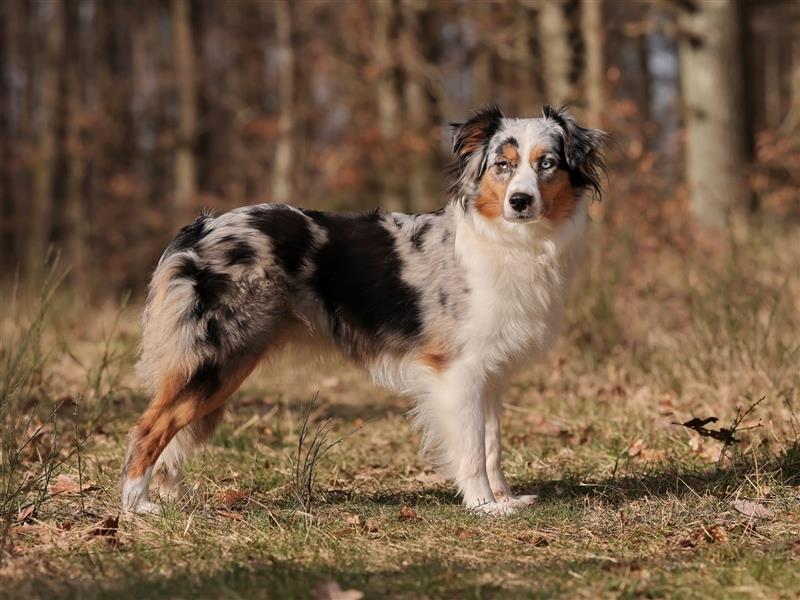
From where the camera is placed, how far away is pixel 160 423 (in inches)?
180

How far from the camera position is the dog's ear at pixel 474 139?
500cm

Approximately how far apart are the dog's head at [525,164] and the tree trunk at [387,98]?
10777 millimetres

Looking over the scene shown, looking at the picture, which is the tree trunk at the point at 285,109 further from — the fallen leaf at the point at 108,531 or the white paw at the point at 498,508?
the fallen leaf at the point at 108,531

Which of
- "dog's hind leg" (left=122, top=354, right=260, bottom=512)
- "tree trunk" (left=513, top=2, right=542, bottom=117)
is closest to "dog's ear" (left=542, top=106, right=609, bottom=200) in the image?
"dog's hind leg" (left=122, top=354, right=260, bottom=512)

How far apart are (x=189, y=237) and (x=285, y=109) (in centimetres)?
1375

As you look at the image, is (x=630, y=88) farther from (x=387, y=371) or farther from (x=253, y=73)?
(x=387, y=371)

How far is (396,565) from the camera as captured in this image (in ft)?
12.7

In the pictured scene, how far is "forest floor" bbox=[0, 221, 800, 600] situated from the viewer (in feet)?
12.1

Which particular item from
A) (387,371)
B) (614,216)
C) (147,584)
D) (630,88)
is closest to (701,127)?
(614,216)

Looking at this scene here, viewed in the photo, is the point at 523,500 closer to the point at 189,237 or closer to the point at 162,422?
the point at 162,422

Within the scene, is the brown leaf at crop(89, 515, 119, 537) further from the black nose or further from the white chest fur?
the black nose

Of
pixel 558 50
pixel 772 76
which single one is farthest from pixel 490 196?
pixel 772 76

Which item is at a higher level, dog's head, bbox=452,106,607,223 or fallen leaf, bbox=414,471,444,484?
dog's head, bbox=452,106,607,223

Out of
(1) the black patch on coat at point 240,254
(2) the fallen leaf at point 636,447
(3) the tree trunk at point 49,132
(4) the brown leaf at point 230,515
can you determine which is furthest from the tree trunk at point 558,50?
(3) the tree trunk at point 49,132
